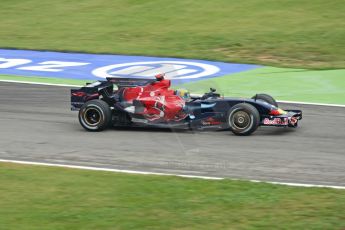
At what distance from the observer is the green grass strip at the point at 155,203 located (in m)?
9.27

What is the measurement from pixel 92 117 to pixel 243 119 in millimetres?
2855

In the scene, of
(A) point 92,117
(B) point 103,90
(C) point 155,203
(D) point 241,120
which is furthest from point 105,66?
(C) point 155,203

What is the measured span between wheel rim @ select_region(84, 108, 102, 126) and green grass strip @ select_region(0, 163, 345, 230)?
3.31m

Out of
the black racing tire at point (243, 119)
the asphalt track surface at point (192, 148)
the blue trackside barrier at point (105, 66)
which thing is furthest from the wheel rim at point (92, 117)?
the blue trackside barrier at point (105, 66)

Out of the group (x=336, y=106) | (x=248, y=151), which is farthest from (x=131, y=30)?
(x=248, y=151)

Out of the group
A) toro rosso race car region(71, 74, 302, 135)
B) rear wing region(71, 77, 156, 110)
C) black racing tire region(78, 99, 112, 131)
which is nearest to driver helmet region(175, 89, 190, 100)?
toro rosso race car region(71, 74, 302, 135)

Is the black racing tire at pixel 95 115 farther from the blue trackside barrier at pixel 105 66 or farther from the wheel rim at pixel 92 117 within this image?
the blue trackside barrier at pixel 105 66

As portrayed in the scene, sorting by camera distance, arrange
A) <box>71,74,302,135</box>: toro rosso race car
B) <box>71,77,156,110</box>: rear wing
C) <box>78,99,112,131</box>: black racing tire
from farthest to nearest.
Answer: <box>71,77,156,110</box>: rear wing < <box>78,99,112,131</box>: black racing tire < <box>71,74,302,135</box>: toro rosso race car

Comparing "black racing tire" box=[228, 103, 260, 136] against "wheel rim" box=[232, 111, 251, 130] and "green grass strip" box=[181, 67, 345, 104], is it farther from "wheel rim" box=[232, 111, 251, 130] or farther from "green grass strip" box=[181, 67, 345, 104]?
"green grass strip" box=[181, 67, 345, 104]

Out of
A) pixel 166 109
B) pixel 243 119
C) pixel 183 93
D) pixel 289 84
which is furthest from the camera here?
pixel 289 84

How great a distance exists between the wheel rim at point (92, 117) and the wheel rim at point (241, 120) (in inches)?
99.9

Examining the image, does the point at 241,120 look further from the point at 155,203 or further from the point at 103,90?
the point at 155,203

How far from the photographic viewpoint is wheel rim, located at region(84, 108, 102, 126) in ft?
50.2

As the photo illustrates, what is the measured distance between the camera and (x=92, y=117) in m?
15.4
